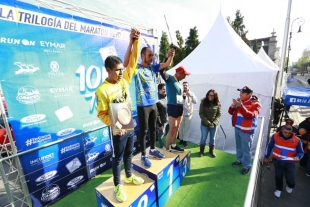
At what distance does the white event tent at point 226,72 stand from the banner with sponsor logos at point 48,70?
3315 mm

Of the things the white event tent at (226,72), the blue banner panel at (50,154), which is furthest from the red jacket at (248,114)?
the blue banner panel at (50,154)

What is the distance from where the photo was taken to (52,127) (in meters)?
2.89

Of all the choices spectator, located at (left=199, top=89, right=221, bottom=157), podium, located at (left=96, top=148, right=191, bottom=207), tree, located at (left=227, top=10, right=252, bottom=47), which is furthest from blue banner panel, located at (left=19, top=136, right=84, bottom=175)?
tree, located at (left=227, top=10, right=252, bottom=47)

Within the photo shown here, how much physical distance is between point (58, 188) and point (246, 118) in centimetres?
378

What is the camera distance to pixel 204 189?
2971mm

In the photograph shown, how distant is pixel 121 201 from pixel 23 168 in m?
1.77

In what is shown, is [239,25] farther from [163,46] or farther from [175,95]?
[175,95]

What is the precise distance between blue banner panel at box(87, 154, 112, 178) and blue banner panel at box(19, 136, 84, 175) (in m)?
0.45

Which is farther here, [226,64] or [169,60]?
[226,64]

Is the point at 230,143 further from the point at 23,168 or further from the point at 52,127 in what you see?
the point at 23,168

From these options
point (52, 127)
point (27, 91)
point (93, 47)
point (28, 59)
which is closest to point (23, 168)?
point (52, 127)

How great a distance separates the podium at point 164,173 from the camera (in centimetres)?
240

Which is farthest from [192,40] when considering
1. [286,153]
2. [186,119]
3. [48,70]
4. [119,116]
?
[119,116]

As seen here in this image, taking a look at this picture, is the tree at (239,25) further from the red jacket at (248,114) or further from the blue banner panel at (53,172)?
the blue banner panel at (53,172)
